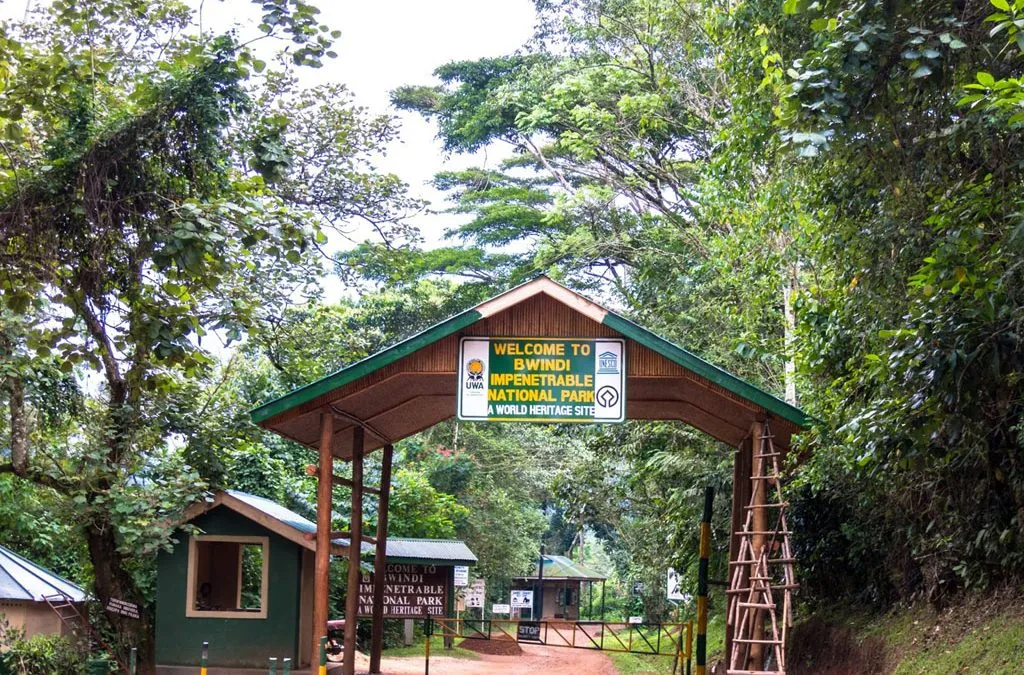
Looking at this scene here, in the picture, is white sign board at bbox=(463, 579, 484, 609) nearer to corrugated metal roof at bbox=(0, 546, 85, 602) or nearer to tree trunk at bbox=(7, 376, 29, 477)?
corrugated metal roof at bbox=(0, 546, 85, 602)

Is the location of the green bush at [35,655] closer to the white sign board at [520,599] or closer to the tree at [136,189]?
the tree at [136,189]

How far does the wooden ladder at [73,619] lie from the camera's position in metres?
15.7

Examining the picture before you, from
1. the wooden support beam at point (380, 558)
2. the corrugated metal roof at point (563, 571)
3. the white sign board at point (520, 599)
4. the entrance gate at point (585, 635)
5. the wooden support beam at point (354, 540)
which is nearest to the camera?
the wooden support beam at point (354, 540)

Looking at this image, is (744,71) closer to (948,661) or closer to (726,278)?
(726,278)

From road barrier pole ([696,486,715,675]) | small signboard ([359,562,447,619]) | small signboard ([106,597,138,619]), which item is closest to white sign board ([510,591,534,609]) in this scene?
small signboard ([359,562,447,619])

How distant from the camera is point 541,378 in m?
11.7

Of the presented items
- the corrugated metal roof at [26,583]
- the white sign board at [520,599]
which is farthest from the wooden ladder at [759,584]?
the white sign board at [520,599]

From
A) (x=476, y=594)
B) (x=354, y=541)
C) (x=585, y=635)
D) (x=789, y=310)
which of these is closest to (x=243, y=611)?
(x=354, y=541)

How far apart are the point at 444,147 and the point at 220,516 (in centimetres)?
1788

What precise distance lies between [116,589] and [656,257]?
39.3 feet

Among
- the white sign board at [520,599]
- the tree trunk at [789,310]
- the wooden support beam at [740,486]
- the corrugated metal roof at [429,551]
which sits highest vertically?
the tree trunk at [789,310]

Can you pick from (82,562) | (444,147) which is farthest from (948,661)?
(444,147)

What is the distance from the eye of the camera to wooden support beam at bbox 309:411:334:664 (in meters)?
11.4

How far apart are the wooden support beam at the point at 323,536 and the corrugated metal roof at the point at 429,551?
11.9 m
